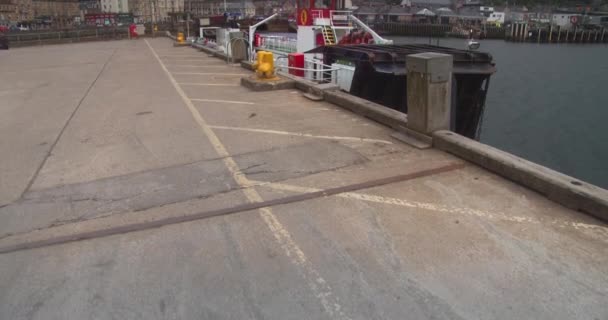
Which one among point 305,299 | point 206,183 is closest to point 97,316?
point 305,299

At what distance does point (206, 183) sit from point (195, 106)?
5098 millimetres

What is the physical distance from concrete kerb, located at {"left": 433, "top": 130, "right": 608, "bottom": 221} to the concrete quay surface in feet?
0.34

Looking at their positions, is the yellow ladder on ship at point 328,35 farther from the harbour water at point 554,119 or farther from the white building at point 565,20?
the white building at point 565,20

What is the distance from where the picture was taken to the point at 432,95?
637cm

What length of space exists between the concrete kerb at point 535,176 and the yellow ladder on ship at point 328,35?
13.1m

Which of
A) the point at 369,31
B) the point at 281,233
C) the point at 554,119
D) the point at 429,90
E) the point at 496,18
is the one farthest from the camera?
the point at 496,18

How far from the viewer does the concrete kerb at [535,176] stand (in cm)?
442

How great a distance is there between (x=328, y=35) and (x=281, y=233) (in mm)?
15869

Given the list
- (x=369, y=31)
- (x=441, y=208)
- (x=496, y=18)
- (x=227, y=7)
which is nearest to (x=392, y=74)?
(x=441, y=208)

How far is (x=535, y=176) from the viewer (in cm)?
495

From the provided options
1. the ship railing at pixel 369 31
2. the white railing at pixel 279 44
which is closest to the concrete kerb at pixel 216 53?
the white railing at pixel 279 44

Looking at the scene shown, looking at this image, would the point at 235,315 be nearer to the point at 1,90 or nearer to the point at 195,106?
the point at 195,106

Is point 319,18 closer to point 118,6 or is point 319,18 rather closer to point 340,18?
point 340,18

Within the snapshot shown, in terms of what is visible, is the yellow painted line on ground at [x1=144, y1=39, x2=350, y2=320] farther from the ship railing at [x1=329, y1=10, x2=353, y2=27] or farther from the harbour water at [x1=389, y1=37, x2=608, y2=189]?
the harbour water at [x1=389, y1=37, x2=608, y2=189]
